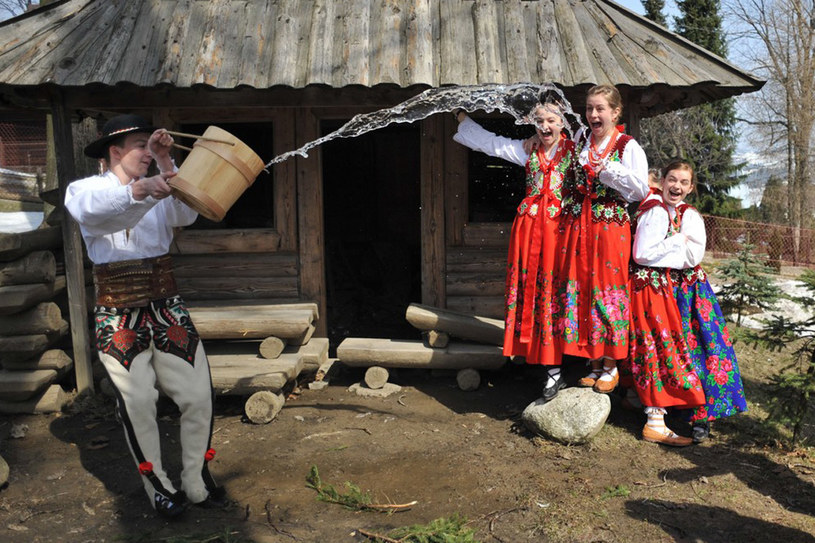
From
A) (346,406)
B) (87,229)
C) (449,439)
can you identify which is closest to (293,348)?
(346,406)

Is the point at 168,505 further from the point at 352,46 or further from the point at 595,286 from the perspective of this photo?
the point at 352,46

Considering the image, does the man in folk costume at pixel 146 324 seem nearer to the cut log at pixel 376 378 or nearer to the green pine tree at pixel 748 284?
the cut log at pixel 376 378

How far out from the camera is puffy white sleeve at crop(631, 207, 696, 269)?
4328 millimetres

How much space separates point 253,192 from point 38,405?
3.37 meters

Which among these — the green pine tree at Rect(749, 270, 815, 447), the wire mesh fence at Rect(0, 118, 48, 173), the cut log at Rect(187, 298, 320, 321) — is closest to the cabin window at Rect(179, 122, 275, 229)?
the cut log at Rect(187, 298, 320, 321)

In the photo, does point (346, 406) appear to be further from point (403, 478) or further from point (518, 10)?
point (518, 10)

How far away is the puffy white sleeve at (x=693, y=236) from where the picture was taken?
433 centimetres

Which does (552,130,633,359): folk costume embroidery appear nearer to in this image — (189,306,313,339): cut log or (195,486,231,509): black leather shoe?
(189,306,313,339): cut log

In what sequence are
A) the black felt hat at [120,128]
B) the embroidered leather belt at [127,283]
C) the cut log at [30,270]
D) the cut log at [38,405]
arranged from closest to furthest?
the black felt hat at [120,128]
the embroidered leather belt at [127,283]
the cut log at [30,270]
the cut log at [38,405]

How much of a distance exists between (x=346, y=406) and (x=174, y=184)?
119 inches

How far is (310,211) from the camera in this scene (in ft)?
20.6

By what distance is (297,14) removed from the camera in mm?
5809

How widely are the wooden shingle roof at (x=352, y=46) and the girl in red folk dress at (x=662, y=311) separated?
46.0 inches

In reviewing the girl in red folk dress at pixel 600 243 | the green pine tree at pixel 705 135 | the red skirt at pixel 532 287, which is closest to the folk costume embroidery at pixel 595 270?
the girl in red folk dress at pixel 600 243
